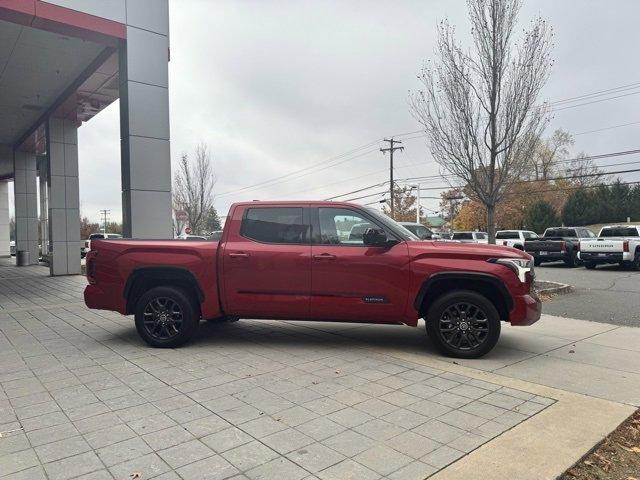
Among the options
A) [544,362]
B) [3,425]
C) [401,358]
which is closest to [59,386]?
[3,425]

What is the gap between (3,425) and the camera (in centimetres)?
377

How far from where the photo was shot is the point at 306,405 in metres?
4.17

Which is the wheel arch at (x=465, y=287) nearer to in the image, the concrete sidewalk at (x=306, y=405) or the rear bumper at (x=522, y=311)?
the rear bumper at (x=522, y=311)

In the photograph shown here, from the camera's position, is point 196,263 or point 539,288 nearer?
point 196,263

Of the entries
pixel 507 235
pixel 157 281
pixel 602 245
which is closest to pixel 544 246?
pixel 602 245

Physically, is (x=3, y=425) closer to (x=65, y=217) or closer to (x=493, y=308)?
(x=493, y=308)

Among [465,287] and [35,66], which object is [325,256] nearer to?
[465,287]

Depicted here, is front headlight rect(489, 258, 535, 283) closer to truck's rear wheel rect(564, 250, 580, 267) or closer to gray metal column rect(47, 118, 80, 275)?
gray metal column rect(47, 118, 80, 275)

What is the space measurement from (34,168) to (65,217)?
875cm

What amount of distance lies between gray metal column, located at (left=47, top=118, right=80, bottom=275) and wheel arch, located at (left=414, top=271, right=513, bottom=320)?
15950mm

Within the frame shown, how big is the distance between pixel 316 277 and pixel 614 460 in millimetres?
3443

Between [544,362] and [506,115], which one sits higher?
[506,115]

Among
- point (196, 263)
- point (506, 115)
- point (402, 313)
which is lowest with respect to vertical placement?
point (402, 313)

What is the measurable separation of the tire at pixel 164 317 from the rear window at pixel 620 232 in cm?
A: 1894
